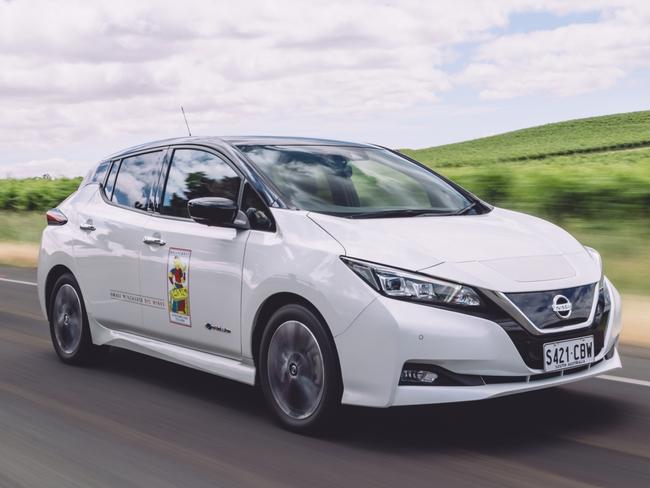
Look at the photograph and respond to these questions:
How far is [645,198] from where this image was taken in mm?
12188

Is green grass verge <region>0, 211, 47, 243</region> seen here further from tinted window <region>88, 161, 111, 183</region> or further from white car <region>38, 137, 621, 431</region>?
white car <region>38, 137, 621, 431</region>

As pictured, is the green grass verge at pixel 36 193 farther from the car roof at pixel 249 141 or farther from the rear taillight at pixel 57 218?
the car roof at pixel 249 141

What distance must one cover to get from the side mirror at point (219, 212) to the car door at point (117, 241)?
0.98 meters

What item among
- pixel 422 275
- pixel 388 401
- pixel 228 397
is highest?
pixel 422 275

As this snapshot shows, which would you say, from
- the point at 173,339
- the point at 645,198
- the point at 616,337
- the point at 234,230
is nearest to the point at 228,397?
the point at 173,339


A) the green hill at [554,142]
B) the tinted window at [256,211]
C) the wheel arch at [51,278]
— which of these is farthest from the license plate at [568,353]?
the green hill at [554,142]

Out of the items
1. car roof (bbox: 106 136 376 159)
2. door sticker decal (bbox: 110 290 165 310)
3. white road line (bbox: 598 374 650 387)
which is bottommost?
white road line (bbox: 598 374 650 387)

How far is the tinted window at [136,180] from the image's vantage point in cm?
680

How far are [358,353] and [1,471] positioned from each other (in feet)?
5.72

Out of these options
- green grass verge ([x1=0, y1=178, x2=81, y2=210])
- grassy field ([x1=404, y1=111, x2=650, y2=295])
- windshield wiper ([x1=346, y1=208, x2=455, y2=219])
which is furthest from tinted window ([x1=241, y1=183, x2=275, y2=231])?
green grass verge ([x1=0, y1=178, x2=81, y2=210])

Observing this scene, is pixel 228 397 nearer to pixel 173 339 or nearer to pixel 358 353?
pixel 173 339

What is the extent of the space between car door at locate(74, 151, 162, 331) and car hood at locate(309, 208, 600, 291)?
1762 millimetres

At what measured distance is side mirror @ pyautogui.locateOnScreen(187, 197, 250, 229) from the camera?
5613 mm

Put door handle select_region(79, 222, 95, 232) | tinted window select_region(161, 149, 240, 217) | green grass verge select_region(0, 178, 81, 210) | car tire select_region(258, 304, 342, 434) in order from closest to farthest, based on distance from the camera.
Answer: car tire select_region(258, 304, 342, 434), tinted window select_region(161, 149, 240, 217), door handle select_region(79, 222, 95, 232), green grass verge select_region(0, 178, 81, 210)
